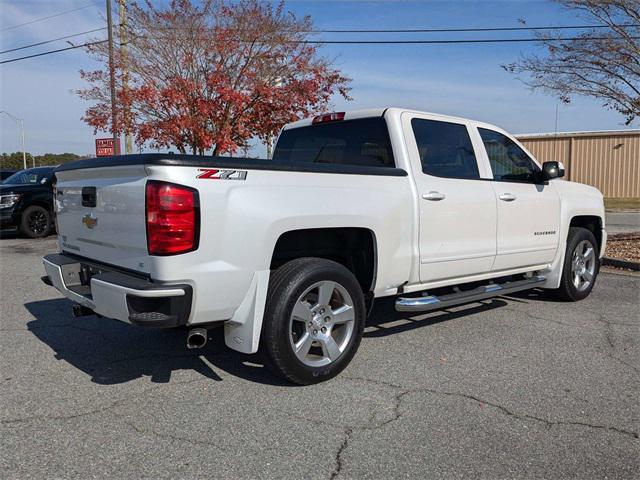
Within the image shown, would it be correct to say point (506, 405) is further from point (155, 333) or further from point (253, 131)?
point (253, 131)

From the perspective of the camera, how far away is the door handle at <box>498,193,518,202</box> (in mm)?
5402

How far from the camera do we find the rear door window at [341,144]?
486 cm

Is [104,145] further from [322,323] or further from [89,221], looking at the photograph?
[322,323]

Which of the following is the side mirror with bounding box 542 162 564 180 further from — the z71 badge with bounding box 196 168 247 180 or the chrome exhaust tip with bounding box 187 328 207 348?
the chrome exhaust tip with bounding box 187 328 207 348

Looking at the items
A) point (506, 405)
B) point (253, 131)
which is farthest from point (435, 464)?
point (253, 131)

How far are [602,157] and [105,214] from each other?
23.5 metres

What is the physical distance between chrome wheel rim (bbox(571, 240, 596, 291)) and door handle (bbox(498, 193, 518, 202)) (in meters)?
1.48

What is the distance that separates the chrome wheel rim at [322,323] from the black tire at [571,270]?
330cm

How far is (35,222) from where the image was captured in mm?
13539

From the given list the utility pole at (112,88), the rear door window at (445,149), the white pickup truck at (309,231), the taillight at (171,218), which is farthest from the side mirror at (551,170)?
the utility pole at (112,88)

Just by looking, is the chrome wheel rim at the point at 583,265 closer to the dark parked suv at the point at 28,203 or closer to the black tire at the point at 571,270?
the black tire at the point at 571,270

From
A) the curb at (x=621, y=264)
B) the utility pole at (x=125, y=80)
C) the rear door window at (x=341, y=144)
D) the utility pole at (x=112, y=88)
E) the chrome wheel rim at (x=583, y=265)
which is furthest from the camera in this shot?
the utility pole at (x=112, y=88)

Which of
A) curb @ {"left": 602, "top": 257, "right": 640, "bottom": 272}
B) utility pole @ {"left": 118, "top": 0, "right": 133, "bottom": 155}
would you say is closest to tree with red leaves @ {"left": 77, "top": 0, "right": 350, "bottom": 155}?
utility pole @ {"left": 118, "top": 0, "right": 133, "bottom": 155}

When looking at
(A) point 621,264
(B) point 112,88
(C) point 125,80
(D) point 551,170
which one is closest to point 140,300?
(D) point 551,170
